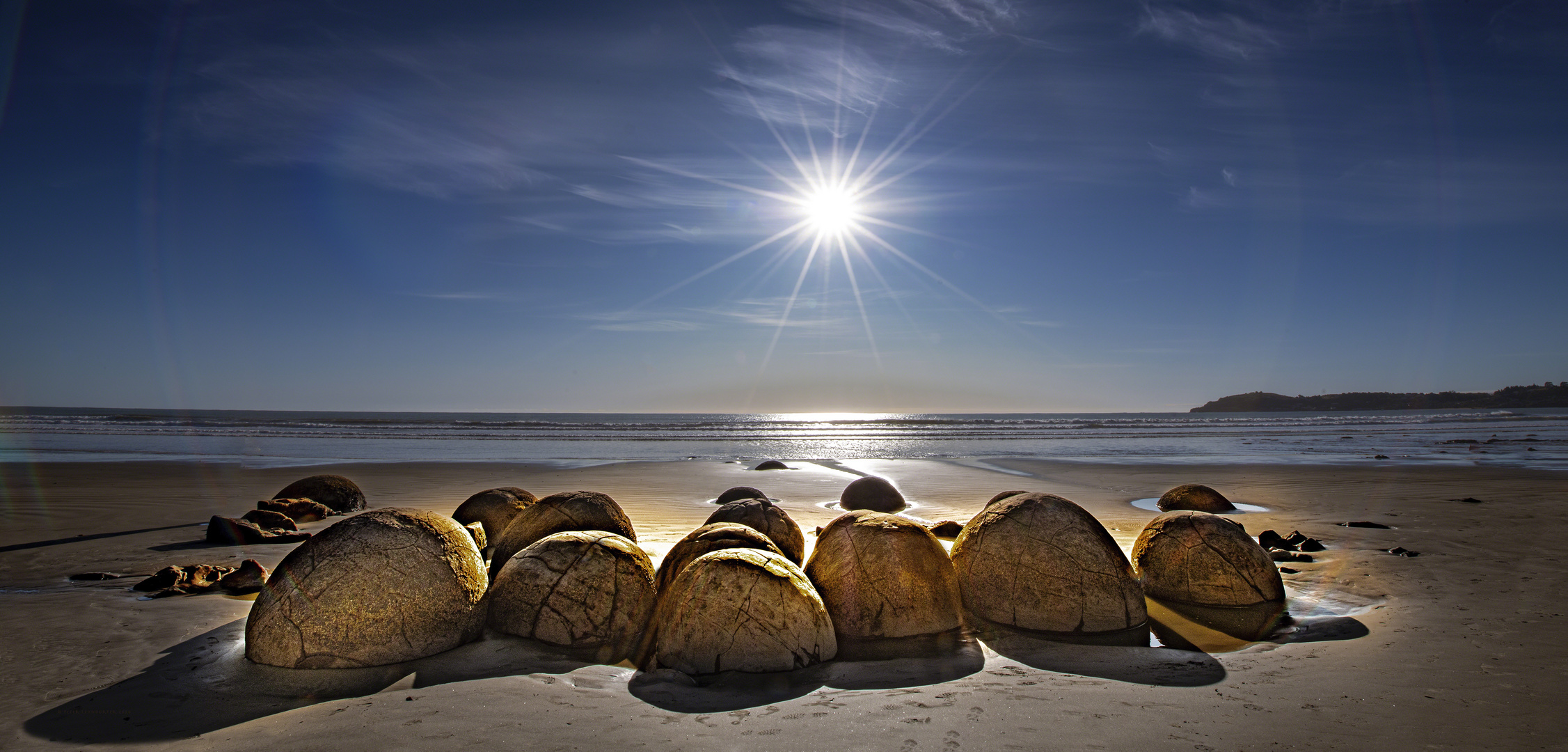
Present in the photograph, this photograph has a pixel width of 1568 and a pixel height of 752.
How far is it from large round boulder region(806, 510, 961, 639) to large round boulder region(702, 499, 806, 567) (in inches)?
41.6

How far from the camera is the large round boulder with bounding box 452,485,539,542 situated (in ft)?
28.4

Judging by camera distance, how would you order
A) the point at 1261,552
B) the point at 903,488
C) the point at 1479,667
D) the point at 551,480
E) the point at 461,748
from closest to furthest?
the point at 461,748
the point at 1479,667
the point at 1261,552
the point at 903,488
the point at 551,480

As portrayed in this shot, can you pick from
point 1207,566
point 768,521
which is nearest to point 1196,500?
point 1207,566

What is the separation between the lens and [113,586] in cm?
698

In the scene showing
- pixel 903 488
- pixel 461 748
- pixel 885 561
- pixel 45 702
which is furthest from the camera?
pixel 903 488

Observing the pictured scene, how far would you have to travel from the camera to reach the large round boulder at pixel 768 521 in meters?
6.68

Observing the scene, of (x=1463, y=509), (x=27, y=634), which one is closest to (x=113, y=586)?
(x=27, y=634)

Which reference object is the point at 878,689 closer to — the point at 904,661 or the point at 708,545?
the point at 904,661

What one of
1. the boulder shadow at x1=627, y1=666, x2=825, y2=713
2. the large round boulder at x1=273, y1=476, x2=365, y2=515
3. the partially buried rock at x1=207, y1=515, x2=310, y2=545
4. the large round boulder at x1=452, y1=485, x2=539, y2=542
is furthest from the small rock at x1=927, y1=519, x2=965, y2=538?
the large round boulder at x1=273, y1=476, x2=365, y2=515

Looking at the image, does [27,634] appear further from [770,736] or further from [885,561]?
[885,561]

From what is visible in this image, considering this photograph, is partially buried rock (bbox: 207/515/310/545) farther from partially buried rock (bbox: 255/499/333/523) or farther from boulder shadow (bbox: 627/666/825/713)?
boulder shadow (bbox: 627/666/825/713)

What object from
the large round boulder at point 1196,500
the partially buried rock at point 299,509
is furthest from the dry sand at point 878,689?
the large round boulder at point 1196,500

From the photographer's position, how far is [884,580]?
5.25 m

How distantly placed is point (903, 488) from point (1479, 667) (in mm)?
12193
